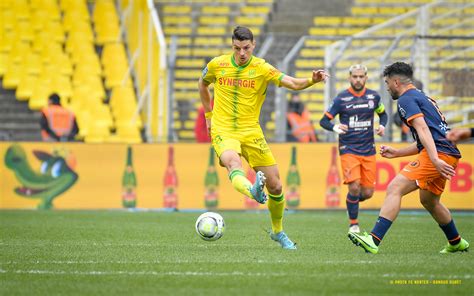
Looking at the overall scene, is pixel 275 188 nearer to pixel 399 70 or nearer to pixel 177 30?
pixel 399 70

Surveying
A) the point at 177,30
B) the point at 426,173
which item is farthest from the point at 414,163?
the point at 177,30

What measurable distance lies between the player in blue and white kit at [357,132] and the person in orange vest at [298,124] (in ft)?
20.7

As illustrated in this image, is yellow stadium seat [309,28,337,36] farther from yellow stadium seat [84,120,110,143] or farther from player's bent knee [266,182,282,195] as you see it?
player's bent knee [266,182,282,195]

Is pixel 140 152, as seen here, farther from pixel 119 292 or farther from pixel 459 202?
pixel 119 292

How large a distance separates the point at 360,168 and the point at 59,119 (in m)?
8.55

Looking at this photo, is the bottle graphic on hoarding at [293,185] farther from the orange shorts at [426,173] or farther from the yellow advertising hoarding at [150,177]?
the orange shorts at [426,173]

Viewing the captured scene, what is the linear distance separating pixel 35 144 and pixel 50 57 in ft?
26.8

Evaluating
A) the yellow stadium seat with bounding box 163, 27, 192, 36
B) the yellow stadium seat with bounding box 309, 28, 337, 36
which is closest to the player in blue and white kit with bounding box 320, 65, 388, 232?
the yellow stadium seat with bounding box 309, 28, 337, 36

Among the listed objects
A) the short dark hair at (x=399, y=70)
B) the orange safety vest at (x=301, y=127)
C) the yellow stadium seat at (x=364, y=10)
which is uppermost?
the yellow stadium seat at (x=364, y=10)

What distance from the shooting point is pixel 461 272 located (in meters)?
9.17

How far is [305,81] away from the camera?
11.0 meters

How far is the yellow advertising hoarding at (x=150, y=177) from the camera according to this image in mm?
19969

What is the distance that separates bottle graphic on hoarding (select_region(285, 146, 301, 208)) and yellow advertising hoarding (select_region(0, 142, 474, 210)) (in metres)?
0.05

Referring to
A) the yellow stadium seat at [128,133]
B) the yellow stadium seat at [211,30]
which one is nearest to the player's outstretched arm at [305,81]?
the yellow stadium seat at [128,133]
